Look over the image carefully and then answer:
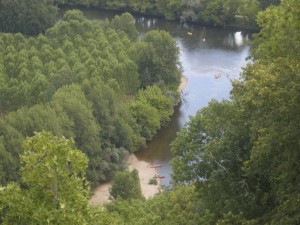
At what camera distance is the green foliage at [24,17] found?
76.7 meters

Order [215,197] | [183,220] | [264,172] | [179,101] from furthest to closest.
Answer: [179,101], [183,220], [215,197], [264,172]

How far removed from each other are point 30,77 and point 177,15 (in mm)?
43589

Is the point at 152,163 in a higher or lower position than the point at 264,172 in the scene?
lower

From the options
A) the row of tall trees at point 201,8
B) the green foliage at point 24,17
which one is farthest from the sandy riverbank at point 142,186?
the row of tall trees at point 201,8

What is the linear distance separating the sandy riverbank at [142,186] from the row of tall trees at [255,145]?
67.6 feet

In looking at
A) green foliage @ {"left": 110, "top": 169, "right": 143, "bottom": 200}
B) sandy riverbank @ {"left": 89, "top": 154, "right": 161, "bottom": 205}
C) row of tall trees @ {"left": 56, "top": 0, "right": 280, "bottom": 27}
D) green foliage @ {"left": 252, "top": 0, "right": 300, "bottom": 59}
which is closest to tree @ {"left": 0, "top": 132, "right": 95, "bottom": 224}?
green foliage @ {"left": 252, "top": 0, "right": 300, "bottom": 59}

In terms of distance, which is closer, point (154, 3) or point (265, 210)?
point (265, 210)

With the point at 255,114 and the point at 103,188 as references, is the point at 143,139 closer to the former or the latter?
the point at 103,188

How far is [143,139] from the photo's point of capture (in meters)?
50.9

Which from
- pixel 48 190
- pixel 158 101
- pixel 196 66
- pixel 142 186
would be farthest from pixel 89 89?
pixel 48 190

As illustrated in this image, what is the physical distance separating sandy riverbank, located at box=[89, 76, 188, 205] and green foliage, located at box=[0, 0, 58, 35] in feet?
114

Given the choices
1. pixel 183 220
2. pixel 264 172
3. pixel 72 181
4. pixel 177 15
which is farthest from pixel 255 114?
pixel 177 15

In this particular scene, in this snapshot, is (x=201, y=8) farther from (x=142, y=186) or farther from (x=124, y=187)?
(x=124, y=187)

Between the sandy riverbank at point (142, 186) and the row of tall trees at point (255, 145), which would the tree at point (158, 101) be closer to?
the sandy riverbank at point (142, 186)
